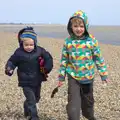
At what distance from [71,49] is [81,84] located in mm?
565

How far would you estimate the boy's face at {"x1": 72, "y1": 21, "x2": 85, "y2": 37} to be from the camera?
5656 mm

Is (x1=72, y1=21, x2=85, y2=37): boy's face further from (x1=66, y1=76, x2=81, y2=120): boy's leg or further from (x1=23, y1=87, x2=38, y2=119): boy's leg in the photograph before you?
(x1=23, y1=87, x2=38, y2=119): boy's leg

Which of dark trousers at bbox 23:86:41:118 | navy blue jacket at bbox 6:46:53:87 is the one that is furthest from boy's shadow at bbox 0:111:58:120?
navy blue jacket at bbox 6:46:53:87

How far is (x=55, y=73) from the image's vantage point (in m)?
13.6

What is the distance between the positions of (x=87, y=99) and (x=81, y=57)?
0.71 metres

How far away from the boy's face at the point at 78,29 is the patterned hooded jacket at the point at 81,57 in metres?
0.06

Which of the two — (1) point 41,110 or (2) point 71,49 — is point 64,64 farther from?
(1) point 41,110

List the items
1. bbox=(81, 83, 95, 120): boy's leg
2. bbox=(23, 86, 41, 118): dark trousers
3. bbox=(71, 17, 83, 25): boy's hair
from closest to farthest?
1. bbox=(71, 17, 83, 25): boy's hair
2. bbox=(81, 83, 95, 120): boy's leg
3. bbox=(23, 86, 41, 118): dark trousers

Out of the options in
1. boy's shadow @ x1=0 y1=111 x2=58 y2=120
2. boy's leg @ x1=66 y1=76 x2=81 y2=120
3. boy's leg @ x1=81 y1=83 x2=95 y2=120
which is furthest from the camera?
boy's shadow @ x1=0 y1=111 x2=58 y2=120

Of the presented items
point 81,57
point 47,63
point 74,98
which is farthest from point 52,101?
point 81,57

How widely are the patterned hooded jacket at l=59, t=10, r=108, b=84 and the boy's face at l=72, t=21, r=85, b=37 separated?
6 centimetres

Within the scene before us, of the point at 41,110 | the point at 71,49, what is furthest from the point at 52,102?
the point at 71,49

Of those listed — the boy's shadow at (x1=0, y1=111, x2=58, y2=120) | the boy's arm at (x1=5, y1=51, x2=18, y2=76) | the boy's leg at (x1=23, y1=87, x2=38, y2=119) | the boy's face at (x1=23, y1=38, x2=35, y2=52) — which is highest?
the boy's face at (x1=23, y1=38, x2=35, y2=52)

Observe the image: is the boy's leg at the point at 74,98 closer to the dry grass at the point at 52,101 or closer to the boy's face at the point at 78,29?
the boy's face at the point at 78,29
